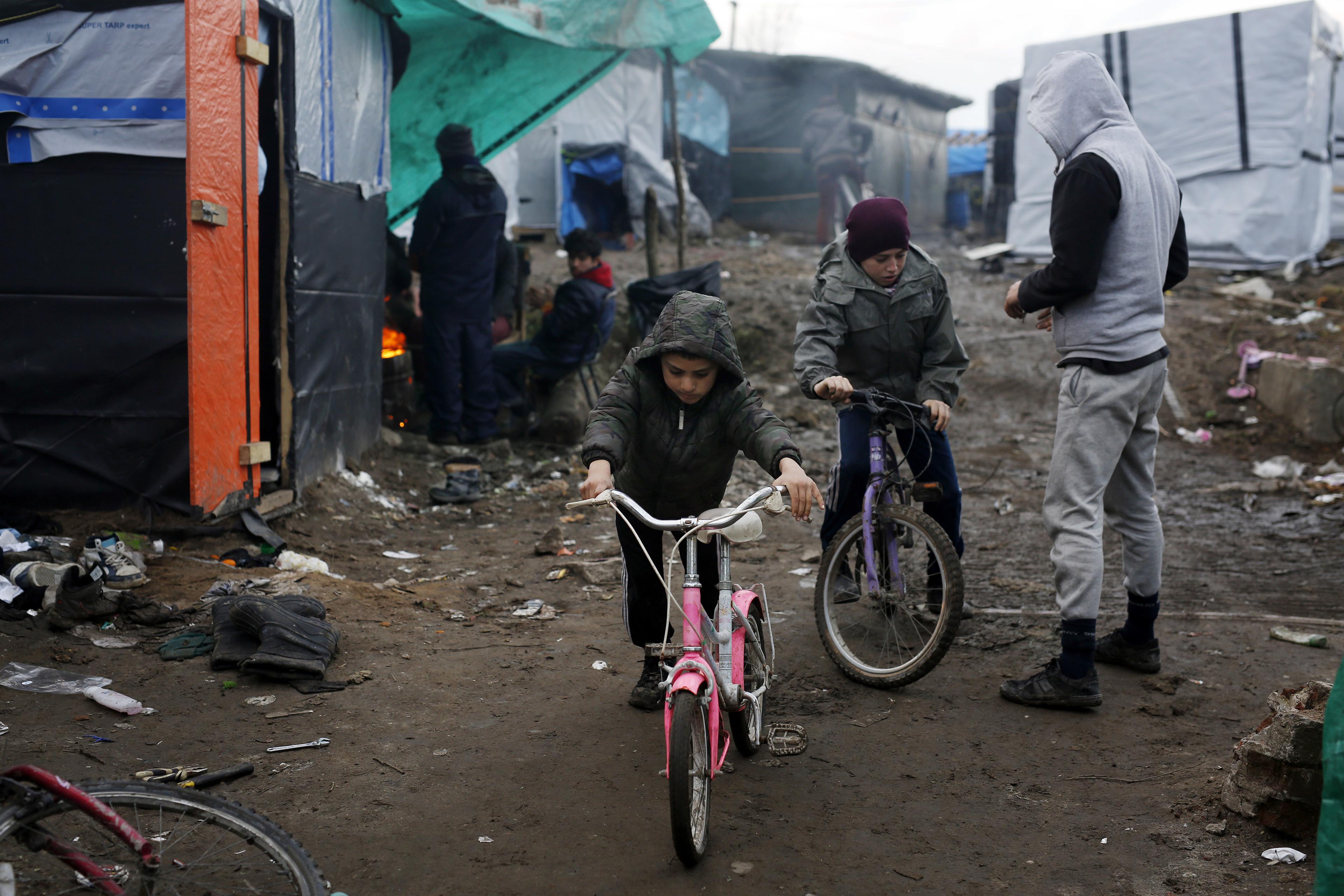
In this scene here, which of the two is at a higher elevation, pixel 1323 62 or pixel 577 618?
pixel 1323 62

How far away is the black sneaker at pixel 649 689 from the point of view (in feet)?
12.3

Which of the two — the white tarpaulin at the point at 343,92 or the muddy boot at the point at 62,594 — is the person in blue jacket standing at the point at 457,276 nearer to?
the white tarpaulin at the point at 343,92

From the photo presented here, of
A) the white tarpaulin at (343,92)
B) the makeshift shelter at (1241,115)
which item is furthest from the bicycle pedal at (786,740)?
the makeshift shelter at (1241,115)

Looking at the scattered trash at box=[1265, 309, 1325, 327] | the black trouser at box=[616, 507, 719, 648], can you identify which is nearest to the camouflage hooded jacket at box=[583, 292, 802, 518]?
the black trouser at box=[616, 507, 719, 648]

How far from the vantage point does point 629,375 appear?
331cm

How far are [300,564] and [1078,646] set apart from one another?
3.88m

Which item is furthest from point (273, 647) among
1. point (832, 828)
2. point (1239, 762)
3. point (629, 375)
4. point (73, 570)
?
point (1239, 762)

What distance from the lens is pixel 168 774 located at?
3064mm

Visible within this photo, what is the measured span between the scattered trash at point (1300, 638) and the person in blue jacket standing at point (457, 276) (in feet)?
20.8

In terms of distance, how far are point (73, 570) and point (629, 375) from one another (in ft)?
9.27

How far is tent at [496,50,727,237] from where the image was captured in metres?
17.2

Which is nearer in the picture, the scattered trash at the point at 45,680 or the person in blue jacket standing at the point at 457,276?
the scattered trash at the point at 45,680

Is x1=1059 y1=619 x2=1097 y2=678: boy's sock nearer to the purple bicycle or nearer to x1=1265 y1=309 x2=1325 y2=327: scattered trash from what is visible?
the purple bicycle

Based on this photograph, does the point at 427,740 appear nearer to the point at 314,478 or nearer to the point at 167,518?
the point at 167,518
